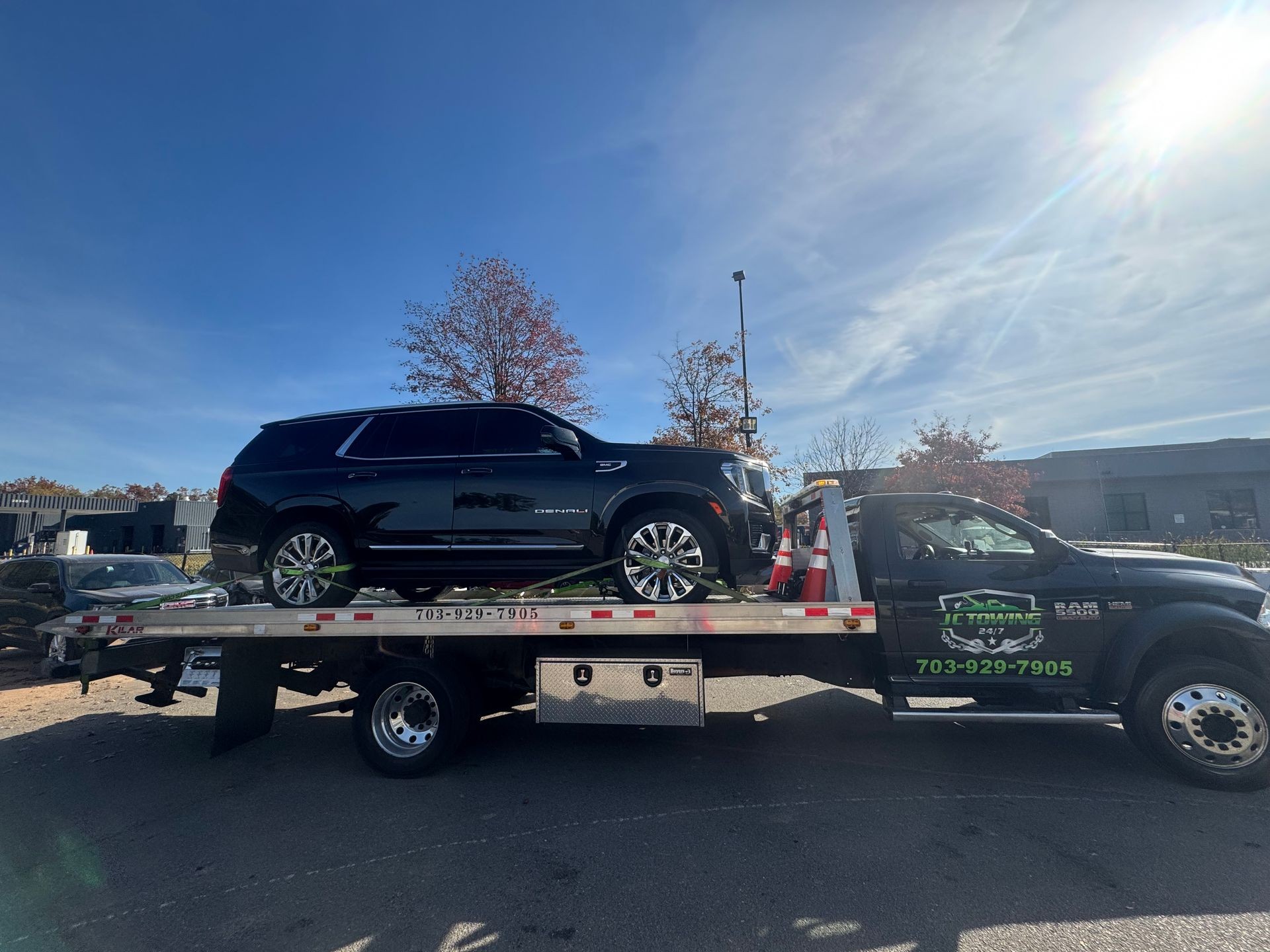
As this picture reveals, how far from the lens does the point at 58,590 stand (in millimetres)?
8422

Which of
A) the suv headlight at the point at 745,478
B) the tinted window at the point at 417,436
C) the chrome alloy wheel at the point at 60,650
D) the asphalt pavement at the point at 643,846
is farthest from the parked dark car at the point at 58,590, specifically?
the suv headlight at the point at 745,478

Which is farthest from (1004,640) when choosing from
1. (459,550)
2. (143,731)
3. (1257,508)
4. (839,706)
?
(1257,508)

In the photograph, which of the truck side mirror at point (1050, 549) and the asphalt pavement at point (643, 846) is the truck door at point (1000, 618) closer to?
the truck side mirror at point (1050, 549)

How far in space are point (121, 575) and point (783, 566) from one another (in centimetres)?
946

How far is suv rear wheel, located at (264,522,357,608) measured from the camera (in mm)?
5176

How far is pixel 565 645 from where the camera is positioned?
5.02m

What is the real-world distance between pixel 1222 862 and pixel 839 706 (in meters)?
3.35

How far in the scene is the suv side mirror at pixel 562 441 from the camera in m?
4.99

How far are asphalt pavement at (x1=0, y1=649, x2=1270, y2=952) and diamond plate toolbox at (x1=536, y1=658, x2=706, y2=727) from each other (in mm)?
452

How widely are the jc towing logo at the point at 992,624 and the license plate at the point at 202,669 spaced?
18.0 feet

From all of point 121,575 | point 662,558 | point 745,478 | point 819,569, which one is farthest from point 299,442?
point 121,575

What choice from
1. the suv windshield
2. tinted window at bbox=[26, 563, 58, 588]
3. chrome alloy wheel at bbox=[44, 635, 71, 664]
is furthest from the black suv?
tinted window at bbox=[26, 563, 58, 588]

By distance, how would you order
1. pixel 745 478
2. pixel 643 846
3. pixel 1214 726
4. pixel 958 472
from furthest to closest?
pixel 958 472 → pixel 745 478 → pixel 1214 726 → pixel 643 846

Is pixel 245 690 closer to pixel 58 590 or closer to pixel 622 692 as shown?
pixel 622 692
